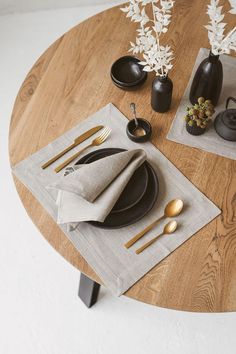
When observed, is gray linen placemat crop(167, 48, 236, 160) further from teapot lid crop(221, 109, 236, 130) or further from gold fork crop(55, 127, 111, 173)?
gold fork crop(55, 127, 111, 173)

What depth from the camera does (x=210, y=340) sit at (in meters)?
1.43

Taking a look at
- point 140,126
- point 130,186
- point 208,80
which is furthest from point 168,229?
point 208,80

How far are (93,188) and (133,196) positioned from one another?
0.12m

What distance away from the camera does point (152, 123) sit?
3.68 ft

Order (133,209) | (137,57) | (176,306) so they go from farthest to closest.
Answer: (137,57) → (133,209) → (176,306)

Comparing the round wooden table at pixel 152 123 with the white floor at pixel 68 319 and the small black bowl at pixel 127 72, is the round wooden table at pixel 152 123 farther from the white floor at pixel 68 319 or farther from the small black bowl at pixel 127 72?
the white floor at pixel 68 319

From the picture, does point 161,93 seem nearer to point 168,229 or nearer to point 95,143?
point 95,143

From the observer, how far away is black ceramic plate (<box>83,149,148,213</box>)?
98cm

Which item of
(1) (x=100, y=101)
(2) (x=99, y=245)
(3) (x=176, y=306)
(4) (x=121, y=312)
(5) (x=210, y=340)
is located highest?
(1) (x=100, y=101)

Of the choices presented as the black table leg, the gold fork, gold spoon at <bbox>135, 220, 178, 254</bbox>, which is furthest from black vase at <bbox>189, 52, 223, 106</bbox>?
the black table leg

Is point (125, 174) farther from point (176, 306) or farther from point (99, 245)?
point (176, 306)

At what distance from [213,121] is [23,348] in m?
1.07

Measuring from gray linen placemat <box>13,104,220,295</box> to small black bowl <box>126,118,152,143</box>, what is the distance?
0.06 ft

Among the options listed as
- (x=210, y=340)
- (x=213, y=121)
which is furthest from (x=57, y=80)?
(x=210, y=340)
